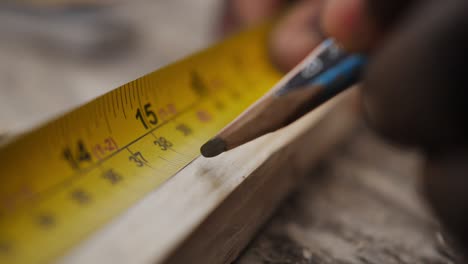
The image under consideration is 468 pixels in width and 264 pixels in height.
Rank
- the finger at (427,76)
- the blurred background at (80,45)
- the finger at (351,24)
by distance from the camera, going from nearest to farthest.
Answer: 1. the finger at (427,76)
2. the finger at (351,24)
3. the blurred background at (80,45)

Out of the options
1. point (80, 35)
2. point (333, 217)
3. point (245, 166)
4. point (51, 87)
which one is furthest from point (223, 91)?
point (80, 35)

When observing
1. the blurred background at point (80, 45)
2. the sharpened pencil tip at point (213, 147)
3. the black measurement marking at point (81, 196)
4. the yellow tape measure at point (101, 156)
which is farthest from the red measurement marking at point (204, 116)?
the blurred background at point (80, 45)

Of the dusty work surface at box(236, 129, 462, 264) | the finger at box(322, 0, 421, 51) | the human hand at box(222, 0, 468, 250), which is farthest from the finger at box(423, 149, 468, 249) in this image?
the dusty work surface at box(236, 129, 462, 264)

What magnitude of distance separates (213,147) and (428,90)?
244 mm

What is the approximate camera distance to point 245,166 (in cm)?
54

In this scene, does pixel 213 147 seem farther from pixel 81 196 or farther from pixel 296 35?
pixel 296 35

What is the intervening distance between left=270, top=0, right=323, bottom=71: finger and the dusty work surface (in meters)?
0.24

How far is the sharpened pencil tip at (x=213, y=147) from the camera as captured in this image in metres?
0.50

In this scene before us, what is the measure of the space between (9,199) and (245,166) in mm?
272

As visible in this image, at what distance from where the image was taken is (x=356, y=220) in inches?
29.2

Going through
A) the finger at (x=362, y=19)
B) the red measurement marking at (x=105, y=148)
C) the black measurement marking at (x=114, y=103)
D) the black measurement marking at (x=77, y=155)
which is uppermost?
the finger at (x=362, y=19)

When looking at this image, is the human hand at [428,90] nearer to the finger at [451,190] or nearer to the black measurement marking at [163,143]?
the finger at [451,190]

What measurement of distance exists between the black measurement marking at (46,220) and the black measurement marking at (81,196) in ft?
0.10

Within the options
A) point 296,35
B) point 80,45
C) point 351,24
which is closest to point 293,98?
point 351,24
